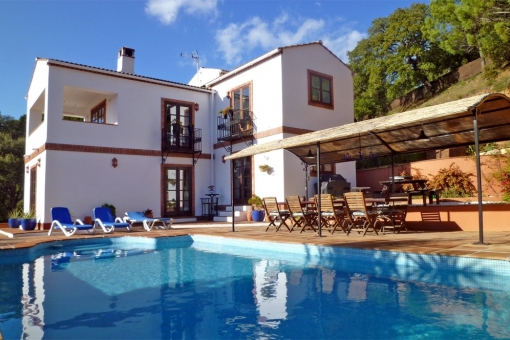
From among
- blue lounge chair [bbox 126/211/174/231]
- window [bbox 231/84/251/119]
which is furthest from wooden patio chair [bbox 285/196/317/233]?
window [bbox 231/84/251/119]

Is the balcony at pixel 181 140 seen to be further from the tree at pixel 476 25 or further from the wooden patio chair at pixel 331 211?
the tree at pixel 476 25

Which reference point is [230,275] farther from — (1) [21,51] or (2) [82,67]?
(1) [21,51]

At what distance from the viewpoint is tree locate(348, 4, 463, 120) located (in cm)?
2758

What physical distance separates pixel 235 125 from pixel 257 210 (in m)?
3.79

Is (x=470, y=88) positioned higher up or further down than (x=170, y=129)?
higher up

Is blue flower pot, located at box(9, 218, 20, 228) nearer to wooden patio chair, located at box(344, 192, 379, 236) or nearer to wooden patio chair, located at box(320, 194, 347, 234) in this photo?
wooden patio chair, located at box(320, 194, 347, 234)

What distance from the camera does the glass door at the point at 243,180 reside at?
584 inches

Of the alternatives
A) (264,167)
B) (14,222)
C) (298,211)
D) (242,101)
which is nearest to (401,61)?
(242,101)

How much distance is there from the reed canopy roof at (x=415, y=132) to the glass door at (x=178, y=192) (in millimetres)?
6015

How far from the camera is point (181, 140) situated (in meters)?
15.8

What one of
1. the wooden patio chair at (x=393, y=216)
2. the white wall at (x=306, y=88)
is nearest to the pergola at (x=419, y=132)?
the wooden patio chair at (x=393, y=216)

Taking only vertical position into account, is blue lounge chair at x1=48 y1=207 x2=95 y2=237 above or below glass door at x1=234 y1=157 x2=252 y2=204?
below

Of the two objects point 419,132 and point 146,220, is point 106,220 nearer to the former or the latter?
point 146,220

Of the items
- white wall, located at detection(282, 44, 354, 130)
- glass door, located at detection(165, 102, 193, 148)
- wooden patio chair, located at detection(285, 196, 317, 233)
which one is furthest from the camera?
glass door, located at detection(165, 102, 193, 148)
